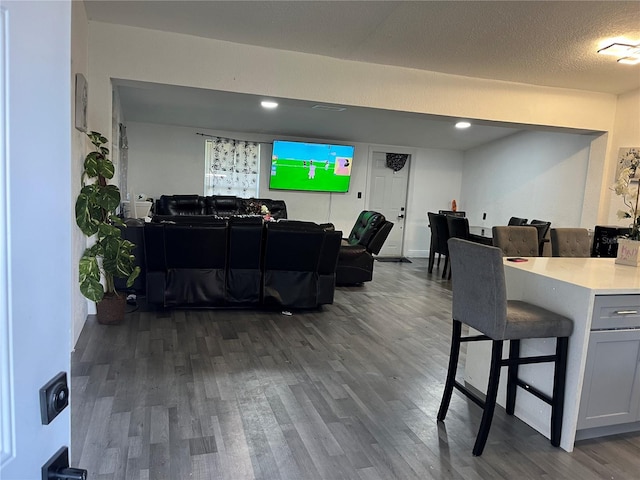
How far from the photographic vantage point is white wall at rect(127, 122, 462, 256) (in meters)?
7.57

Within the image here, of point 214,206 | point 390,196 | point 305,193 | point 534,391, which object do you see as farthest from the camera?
point 390,196

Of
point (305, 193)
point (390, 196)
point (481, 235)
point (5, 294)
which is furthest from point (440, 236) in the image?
point (5, 294)

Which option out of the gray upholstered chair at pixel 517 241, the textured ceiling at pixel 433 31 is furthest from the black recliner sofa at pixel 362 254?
the gray upholstered chair at pixel 517 241

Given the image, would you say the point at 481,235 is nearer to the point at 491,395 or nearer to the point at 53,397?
the point at 491,395

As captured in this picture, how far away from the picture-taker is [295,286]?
15.0 feet

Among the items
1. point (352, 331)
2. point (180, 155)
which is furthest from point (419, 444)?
point (180, 155)

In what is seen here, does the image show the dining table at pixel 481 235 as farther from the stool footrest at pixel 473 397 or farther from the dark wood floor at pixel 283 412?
the stool footrest at pixel 473 397

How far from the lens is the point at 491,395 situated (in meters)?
2.23

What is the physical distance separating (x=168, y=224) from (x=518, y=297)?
9.65ft

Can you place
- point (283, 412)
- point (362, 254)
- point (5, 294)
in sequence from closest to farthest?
point (5, 294)
point (283, 412)
point (362, 254)

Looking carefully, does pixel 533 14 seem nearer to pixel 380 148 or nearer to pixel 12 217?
Answer: pixel 12 217

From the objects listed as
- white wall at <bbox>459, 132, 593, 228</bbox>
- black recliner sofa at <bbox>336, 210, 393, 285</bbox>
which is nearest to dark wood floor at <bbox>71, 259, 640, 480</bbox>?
black recliner sofa at <bbox>336, 210, 393, 285</bbox>

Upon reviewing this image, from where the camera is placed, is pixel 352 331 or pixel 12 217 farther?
pixel 352 331

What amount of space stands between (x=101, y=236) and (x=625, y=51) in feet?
15.7
